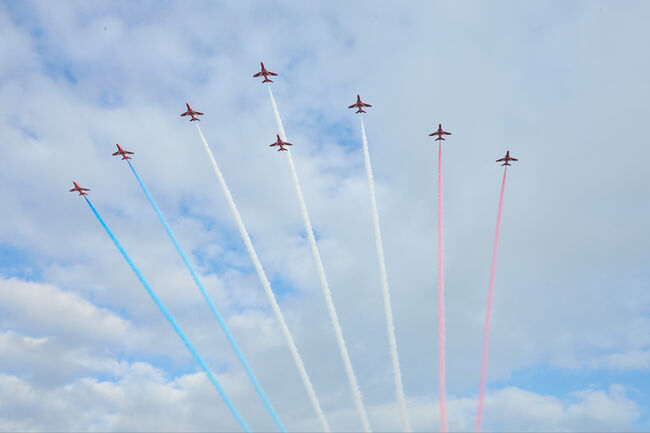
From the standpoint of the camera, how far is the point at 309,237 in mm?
93438

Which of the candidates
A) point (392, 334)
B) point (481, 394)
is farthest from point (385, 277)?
point (481, 394)

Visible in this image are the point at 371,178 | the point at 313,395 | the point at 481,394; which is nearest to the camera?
the point at 481,394

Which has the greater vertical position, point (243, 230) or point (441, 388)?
point (243, 230)

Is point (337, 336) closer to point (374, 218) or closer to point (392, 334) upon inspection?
point (392, 334)

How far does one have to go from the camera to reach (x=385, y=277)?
91.9m

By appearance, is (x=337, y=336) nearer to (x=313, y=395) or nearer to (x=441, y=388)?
(x=313, y=395)

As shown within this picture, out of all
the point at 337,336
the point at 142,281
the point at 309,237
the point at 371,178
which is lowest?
the point at 337,336

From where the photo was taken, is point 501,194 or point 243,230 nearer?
point 243,230

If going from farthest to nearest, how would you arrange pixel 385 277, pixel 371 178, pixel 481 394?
pixel 371 178 → pixel 385 277 → pixel 481 394

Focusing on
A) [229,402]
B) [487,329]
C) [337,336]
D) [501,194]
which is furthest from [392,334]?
[501,194]

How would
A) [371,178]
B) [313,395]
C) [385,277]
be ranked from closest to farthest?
[313,395]
[385,277]
[371,178]

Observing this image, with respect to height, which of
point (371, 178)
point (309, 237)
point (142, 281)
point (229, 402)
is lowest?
point (229, 402)

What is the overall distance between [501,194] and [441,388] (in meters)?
40.6

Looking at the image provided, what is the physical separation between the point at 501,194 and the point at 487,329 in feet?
97.6
